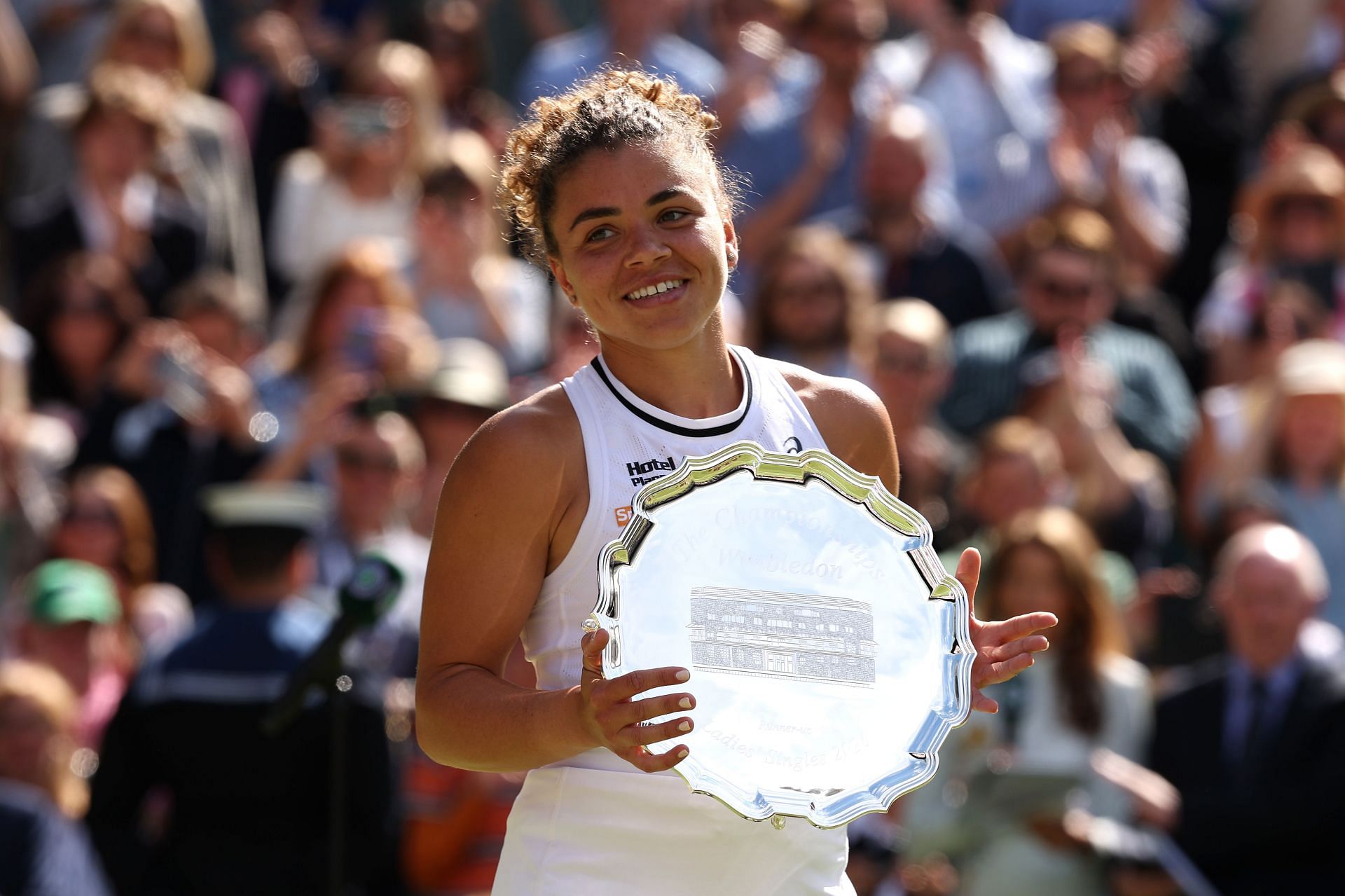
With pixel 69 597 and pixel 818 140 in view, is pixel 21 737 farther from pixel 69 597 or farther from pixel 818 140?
pixel 818 140

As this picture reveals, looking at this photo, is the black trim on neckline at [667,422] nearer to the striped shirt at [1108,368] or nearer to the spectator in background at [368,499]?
the spectator in background at [368,499]

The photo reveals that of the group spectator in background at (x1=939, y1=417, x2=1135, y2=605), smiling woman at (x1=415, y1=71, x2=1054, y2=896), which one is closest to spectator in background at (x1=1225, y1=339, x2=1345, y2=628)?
spectator in background at (x1=939, y1=417, x2=1135, y2=605)

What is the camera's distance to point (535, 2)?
35.2ft

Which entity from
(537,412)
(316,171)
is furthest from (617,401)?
(316,171)

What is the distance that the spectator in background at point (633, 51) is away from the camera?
9.30 meters

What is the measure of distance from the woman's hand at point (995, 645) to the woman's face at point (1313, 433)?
4.81 m

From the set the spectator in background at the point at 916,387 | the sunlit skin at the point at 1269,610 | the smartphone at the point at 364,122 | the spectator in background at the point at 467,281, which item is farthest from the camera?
the smartphone at the point at 364,122

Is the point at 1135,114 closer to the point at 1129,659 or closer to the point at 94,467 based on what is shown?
the point at 1129,659

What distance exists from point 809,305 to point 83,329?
2813 millimetres

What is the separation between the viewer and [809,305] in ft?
24.2

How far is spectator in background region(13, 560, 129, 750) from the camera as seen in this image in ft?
21.5

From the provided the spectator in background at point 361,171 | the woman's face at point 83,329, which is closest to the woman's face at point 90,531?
the woman's face at point 83,329

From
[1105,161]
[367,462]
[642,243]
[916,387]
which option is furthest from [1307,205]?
[642,243]

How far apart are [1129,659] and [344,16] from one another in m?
5.80
